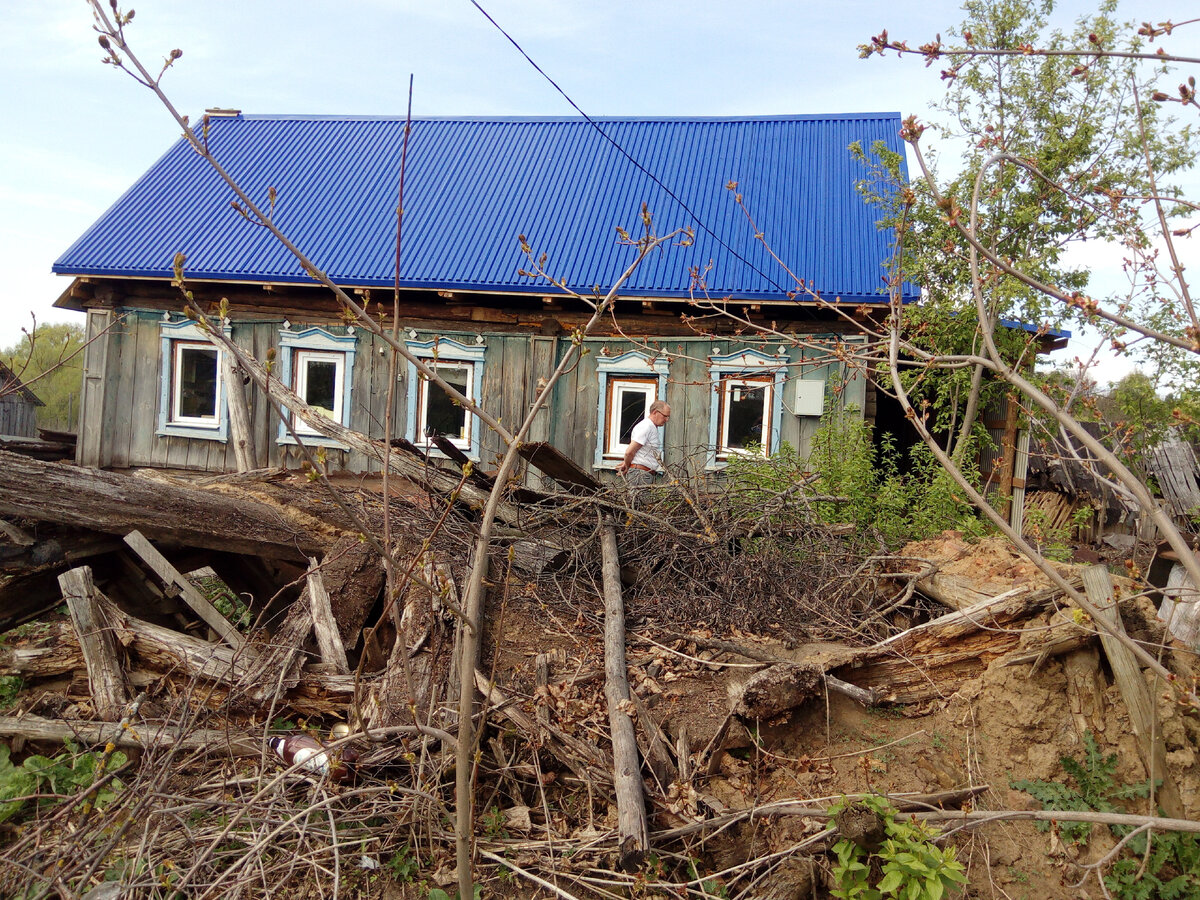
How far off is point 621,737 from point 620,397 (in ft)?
24.1

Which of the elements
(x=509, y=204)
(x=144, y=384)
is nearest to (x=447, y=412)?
(x=509, y=204)

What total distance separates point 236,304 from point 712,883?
10531 millimetres

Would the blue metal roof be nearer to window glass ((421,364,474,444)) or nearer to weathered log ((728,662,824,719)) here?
window glass ((421,364,474,444))

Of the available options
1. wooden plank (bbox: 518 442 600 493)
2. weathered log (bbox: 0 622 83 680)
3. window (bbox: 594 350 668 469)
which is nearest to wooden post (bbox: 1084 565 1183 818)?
wooden plank (bbox: 518 442 600 493)

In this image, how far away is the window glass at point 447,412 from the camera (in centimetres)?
1155

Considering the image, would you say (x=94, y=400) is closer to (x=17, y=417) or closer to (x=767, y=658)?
(x=17, y=417)

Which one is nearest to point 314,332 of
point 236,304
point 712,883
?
point 236,304

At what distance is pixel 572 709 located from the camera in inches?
176

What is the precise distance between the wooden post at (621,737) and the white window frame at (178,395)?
811 centimetres

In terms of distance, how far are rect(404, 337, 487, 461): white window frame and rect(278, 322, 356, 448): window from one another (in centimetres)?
85

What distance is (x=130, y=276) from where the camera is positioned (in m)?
11.5

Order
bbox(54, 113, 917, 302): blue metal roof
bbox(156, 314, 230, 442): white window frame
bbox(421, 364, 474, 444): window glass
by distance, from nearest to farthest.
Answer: bbox(54, 113, 917, 302): blue metal roof < bbox(421, 364, 474, 444): window glass < bbox(156, 314, 230, 442): white window frame

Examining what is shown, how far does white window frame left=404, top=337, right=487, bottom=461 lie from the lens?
440 inches

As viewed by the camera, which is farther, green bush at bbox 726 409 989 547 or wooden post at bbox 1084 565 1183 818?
green bush at bbox 726 409 989 547
